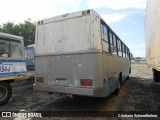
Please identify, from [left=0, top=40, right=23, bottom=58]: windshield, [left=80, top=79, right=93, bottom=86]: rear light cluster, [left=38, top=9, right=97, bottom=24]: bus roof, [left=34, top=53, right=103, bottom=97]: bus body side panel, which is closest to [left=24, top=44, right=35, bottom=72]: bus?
[left=0, top=40, right=23, bottom=58]: windshield

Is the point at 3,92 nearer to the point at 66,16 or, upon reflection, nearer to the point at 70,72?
the point at 70,72

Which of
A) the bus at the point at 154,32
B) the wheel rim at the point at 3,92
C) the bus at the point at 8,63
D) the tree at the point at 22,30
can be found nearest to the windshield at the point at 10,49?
the bus at the point at 8,63

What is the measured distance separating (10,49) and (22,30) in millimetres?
32304

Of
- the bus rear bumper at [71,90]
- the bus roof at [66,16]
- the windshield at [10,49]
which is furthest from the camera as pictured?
the windshield at [10,49]

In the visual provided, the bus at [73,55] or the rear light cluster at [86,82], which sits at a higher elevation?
the bus at [73,55]

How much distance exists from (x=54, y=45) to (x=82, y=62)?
4.43ft

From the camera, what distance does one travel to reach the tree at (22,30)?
129 ft

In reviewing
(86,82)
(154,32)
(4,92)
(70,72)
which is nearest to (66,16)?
(70,72)

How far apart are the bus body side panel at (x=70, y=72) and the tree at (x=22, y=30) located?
32.8 meters

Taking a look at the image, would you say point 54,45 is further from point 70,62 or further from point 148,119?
point 148,119

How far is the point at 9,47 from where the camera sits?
8.96 m

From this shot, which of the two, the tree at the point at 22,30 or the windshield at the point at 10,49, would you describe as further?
the tree at the point at 22,30

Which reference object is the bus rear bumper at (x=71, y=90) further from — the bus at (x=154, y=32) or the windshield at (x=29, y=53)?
the windshield at (x=29, y=53)

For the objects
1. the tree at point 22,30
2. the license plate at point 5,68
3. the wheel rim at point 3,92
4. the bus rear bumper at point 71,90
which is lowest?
the wheel rim at point 3,92
